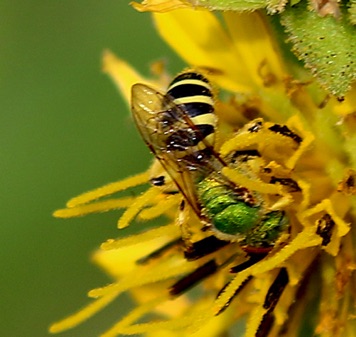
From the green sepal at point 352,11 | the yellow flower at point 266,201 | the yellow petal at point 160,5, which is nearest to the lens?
the green sepal at point 352,11

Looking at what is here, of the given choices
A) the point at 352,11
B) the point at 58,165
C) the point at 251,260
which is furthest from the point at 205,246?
the point at 58,165

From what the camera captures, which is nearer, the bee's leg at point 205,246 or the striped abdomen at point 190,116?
the striped abdomen at point 190,116

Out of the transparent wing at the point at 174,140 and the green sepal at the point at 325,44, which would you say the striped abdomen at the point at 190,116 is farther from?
the green sepal at the point at 325,44

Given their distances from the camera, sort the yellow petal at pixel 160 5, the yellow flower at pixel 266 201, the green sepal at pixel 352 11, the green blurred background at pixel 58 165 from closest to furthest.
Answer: the green sepal at pixel 352 11
the yellow petal at pixel 160 5
the yellow flower at pixel 266 201
the green blurred background at pixel 58 165

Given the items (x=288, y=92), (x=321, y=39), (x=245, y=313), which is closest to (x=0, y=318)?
(x=245, y=313)

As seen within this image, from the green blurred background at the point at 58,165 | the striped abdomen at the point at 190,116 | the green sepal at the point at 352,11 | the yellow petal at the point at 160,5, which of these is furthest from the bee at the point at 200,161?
the green blurred background at the point at 58,165

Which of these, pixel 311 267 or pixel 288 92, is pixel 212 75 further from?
pixel 311 267

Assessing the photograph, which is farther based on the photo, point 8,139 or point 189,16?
point 8,139
